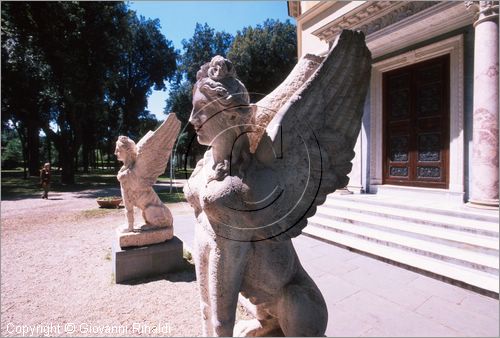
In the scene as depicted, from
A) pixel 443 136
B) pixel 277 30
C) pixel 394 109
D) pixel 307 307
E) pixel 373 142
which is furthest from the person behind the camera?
pixel 277 30

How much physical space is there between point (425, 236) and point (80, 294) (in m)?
5.71

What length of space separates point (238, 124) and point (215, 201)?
0.40 m

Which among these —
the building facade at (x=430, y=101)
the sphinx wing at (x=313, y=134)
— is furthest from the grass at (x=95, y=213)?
the sphinx wing at (x=313, y=134)

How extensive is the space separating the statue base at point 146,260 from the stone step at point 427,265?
314 centimetres

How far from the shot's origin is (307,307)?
1.40 meters

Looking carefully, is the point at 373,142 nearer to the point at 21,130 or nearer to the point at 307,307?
the point at 307,307

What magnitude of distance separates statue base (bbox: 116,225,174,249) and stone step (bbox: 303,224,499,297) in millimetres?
3335

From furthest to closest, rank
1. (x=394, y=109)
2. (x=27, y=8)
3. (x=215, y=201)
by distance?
(x=27, y=8)
(x=394, y=109)
(x=215, y=201)

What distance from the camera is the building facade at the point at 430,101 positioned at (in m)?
5.02

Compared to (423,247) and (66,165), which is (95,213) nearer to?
(423,247)

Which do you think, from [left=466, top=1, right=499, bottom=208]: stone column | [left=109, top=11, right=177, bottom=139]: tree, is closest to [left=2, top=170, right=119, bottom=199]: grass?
[left=109, top=11, right=177, bottom=139]: tree

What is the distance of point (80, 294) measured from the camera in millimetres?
3867

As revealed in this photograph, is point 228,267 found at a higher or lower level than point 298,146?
lower

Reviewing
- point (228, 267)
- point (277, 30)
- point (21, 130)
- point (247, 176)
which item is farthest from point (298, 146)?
point (21, 130)
